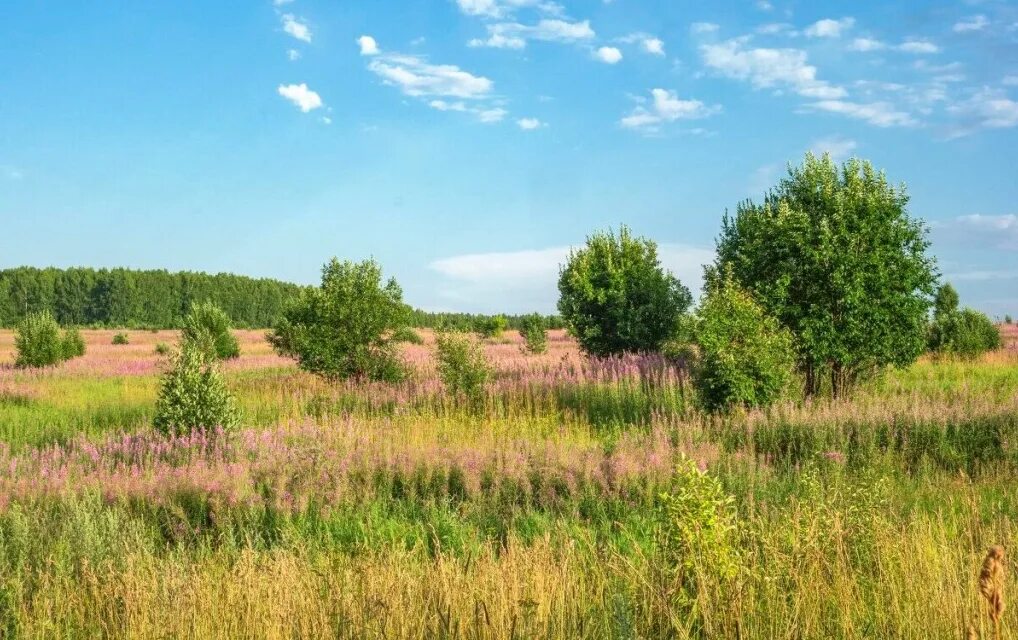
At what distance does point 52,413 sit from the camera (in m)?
18.1

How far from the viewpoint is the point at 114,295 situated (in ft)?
337

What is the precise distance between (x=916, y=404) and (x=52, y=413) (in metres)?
18.2

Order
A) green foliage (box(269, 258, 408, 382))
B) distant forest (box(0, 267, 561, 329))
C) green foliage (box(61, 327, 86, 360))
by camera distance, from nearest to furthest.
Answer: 1. green foliage (box(269, 258, 408, 382))
2. green foliage (box(61, 327, 86, 360))
3. distant forest (box(0, 267, 561, 329))

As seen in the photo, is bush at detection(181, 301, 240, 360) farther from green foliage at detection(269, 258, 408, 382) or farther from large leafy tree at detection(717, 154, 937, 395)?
large leafy tree at detection(717, 154, 937, 395)

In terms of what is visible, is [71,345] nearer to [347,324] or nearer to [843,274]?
[347,324]

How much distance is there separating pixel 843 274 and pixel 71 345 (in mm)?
34386

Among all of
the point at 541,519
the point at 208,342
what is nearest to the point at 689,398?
the point at 541,519

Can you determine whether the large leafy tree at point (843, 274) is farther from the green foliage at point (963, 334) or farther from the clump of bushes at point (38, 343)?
the clump of bushes at point (38, 343)

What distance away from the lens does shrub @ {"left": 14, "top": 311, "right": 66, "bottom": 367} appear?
3195 cm

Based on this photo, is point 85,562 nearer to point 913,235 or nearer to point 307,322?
point 307,322

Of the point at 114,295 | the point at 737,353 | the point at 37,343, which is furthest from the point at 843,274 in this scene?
the point at 114,295

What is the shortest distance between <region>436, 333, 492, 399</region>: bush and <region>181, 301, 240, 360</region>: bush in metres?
12.9

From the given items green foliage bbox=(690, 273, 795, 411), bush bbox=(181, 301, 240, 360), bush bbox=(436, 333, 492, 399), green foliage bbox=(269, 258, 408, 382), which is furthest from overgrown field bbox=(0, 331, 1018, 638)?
bush bbox=(181, 301, 240, 360)

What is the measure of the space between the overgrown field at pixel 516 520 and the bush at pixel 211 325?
34.2 ft
